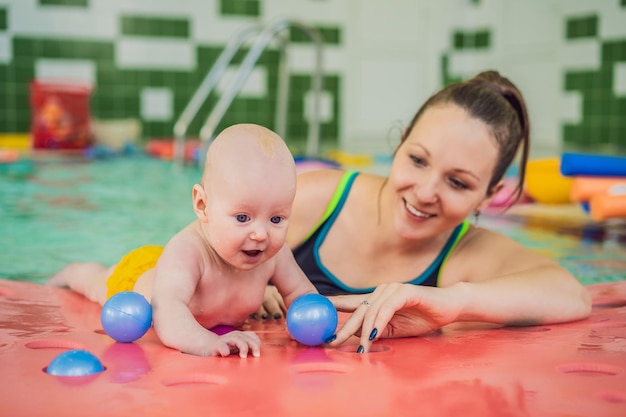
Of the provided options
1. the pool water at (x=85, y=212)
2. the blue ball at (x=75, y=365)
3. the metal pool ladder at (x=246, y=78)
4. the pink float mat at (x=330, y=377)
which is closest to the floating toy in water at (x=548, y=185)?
the pool water at (x=85, y=212)

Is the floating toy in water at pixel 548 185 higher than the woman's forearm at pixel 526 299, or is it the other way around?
the woman's forearm at pixel 526 299

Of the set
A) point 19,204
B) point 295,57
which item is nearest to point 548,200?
point 19,204

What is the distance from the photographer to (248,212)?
151 centimetres

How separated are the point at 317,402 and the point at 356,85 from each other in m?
8.27

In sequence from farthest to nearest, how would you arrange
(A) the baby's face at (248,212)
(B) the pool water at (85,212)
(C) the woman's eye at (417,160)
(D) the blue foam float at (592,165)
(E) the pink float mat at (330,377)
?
1. (D) the blue foam float at (592,165)
2. (B) the pool water at (85,212)
3. (C) the woman's eye at (417,160)
4. (A) the baby's face at (248,212)
5. (E) the pink float mat at (330,377)

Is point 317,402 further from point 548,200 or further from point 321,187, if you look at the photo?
point 548,200

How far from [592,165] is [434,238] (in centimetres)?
206

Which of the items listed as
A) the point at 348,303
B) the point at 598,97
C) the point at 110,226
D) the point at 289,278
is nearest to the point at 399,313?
the point at 348,303

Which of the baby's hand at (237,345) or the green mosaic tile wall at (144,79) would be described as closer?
the baby's hand at (237,345)

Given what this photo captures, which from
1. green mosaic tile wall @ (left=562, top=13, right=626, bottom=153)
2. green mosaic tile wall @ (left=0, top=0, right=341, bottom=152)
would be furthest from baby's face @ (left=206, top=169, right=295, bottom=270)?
green mosaic tile wall @ (left=562, top=13, right=626, bottom=153)

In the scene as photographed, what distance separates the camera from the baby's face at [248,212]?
4.89ft

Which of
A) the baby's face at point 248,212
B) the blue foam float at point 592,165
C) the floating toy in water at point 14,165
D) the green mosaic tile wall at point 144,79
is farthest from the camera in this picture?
the green mosaic tile wall at point 144,79

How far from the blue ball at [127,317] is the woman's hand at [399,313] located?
379 millimetres

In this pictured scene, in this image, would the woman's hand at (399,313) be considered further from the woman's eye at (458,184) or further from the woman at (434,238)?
the woman's eye at (458,184)
